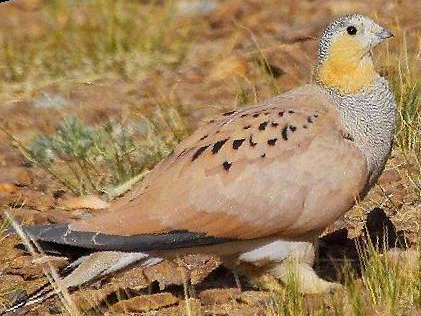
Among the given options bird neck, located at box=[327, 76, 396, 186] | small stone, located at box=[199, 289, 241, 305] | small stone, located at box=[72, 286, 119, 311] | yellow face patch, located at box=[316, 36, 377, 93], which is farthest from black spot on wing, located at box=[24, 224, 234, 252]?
yellow face patch, located at box=[316, 36, 377, 93]

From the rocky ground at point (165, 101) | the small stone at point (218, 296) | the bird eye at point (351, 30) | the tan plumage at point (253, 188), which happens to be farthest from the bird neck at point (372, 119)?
the small stone at point (218, 296)

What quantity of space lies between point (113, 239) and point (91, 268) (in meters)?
0.24

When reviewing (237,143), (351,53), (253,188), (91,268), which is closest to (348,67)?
(351,53)

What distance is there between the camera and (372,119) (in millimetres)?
5973

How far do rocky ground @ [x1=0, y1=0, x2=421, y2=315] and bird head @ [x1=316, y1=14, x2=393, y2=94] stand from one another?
747mm

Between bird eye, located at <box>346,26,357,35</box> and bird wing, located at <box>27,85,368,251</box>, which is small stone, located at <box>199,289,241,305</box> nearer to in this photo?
bird wing, located at <box>27,85,368,251</box>

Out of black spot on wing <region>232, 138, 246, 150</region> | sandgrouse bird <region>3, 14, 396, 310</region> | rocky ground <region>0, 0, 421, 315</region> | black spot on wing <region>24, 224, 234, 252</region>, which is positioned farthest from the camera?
rocky ground <region>0, 0, 421, 315</region>

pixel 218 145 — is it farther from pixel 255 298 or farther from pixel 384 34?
pixel 384 34

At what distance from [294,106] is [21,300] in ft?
5.19

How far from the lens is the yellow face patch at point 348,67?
6.07 m

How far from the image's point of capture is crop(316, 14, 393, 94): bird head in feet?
19.9

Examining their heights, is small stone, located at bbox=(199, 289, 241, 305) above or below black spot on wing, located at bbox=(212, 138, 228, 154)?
below

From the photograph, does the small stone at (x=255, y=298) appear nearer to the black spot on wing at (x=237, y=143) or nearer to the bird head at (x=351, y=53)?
the black spot on wing at (x=237, y=143)

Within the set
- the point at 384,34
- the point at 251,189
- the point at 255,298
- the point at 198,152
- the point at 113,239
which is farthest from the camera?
the point at 384,34
